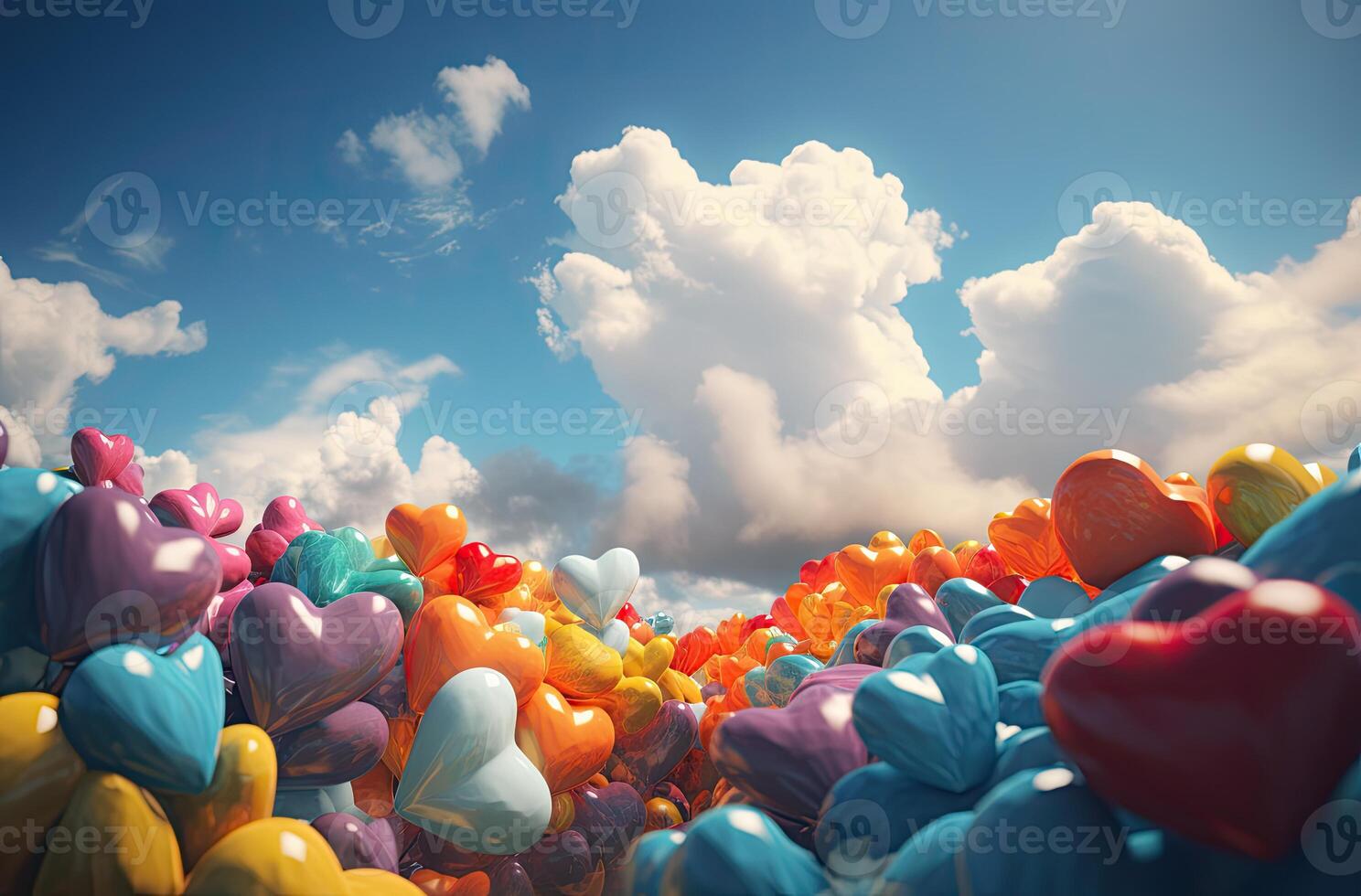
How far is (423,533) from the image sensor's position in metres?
3.08

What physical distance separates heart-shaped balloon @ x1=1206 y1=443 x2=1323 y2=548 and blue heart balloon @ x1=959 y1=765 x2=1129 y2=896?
1200 mm

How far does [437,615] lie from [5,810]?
1159 millimetres

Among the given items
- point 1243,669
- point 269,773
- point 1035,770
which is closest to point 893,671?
point 1035,770

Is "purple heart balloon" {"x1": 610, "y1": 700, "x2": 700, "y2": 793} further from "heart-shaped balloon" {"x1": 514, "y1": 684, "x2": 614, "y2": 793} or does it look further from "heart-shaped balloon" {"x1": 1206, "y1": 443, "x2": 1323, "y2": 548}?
"heart-shaped balloon" {"x1": 1206, "y1": 443, "x2": 1323, "y2": 548}

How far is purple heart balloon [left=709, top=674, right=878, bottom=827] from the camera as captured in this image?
1378 millimetres

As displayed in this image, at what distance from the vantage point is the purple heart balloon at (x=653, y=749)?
3.40 m

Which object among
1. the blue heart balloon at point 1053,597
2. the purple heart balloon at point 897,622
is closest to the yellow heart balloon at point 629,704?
the purple heart balloon at point 897,622

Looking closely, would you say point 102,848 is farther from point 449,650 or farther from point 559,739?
point 559,739

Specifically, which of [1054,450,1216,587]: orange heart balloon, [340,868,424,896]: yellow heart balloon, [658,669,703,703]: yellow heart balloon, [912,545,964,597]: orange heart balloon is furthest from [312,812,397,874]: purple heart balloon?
[912,545,964,597]: orange heart balloon

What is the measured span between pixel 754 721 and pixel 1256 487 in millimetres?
1381

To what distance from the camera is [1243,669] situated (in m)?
0.90

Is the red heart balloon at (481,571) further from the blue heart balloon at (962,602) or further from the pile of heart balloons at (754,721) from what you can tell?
the blue heart balloon at (962,602)

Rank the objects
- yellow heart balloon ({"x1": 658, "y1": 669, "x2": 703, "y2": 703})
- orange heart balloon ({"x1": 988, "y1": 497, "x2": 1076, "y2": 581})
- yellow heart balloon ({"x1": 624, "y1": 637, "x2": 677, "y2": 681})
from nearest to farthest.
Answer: orange heart balloon ({"x1": 988, "y1": 497, "x2": 1076, "y2": 581}) < yellow heart balloon ({"x1": 624, "y1": 637, "x2": 677, "y2": 681}) < yellow heart balloon ({"x1": 658, "y1": 669, "x2": 703, "y2": 703})

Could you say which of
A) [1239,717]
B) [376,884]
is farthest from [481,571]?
[1239,717]
